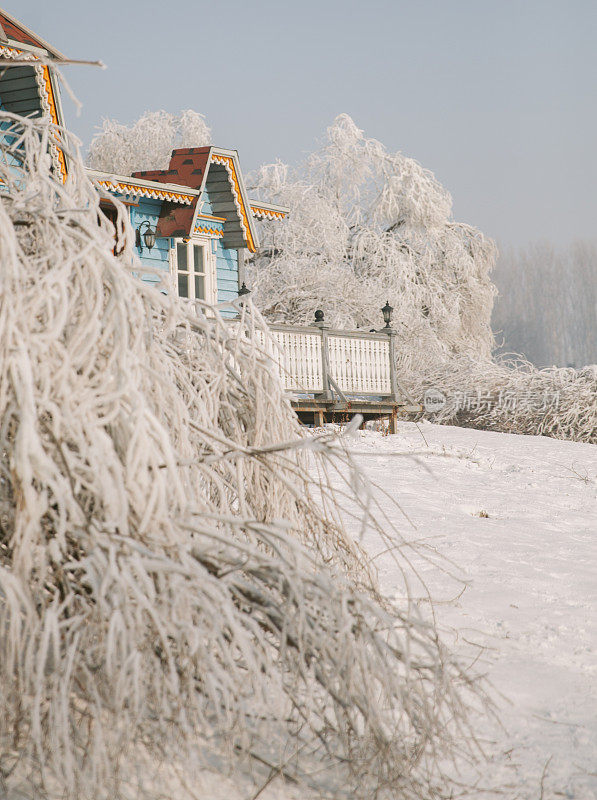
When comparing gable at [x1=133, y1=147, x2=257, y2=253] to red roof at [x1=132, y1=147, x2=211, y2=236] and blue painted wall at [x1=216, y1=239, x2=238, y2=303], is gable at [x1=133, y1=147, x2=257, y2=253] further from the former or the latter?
blue painted wall at [x1=216, y1=239, x2=238, y2=303]

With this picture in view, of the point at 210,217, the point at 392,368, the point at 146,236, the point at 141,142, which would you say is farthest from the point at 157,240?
the point at 141,142

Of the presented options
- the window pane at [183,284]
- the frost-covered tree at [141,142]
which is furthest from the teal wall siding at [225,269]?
the frost-covered tree at [141,142]

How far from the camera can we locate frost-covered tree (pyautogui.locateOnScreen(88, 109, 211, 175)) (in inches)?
1148

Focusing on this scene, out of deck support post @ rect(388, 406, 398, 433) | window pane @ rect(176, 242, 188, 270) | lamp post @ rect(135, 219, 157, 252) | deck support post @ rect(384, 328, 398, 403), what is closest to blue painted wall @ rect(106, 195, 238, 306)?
lamp post @ rect(135, 219, 157, 252)

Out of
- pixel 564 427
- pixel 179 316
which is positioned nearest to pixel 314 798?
pixel 179 316

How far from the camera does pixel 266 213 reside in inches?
722

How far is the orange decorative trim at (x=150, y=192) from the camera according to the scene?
48.9 ft

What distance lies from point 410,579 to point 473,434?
928 cm

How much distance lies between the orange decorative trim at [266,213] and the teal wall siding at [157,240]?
7.37 ft

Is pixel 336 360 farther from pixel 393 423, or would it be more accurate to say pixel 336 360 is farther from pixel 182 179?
pixel 182 179

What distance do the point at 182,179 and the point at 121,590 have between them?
15.1 metres

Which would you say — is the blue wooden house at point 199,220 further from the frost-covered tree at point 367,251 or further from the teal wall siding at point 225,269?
the frost-covered tree at point 367,251

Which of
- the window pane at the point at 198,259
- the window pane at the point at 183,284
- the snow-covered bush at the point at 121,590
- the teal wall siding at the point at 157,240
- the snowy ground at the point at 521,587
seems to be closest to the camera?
the snow-covered bush at the point at 121,590

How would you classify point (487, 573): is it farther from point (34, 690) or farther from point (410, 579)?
Answer: point (34, 690)
